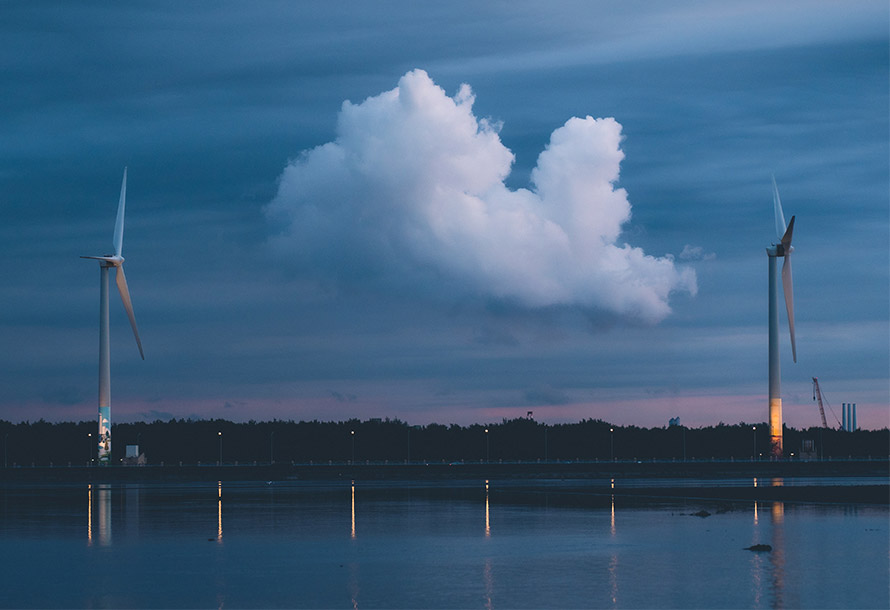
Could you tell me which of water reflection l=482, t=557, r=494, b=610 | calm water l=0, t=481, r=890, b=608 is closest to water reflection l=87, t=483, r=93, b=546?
calm water l=0, t=481, r=890, b=608

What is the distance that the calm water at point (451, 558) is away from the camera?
43281mm

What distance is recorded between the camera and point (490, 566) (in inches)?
2064

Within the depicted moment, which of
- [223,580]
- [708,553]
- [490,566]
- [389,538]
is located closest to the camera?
[223,580]

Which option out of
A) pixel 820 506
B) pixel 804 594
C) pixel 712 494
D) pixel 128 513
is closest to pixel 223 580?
pixel 804 594

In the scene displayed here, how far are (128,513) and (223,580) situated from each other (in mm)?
48034

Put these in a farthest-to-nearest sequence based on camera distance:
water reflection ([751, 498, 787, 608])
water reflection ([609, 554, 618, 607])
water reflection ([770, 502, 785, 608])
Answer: water reflection ([609, 554, 618, 607])
water reflection ([770, 502, 785, 608])
water reflection ([751, 498, 787, 608])

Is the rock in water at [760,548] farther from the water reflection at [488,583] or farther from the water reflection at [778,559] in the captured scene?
the water reflection at [488,583]

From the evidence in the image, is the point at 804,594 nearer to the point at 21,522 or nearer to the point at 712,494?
the point at 21,522

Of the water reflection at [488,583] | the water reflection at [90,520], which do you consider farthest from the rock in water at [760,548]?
the water reflection at [90,520]

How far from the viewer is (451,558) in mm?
56188

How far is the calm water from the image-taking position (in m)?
43.3

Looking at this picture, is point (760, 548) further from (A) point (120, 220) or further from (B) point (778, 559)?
(A) point (120, 220)

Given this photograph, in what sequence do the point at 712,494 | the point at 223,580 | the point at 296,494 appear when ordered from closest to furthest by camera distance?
1. the point at 223,580
2. the point at 712,494
3. the point at 296,494

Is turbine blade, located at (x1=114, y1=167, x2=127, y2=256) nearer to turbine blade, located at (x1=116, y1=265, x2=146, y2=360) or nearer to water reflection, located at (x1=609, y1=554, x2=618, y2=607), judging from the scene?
turbine blade, located at (x1=116, y1=265, x2=146, y2=360)
